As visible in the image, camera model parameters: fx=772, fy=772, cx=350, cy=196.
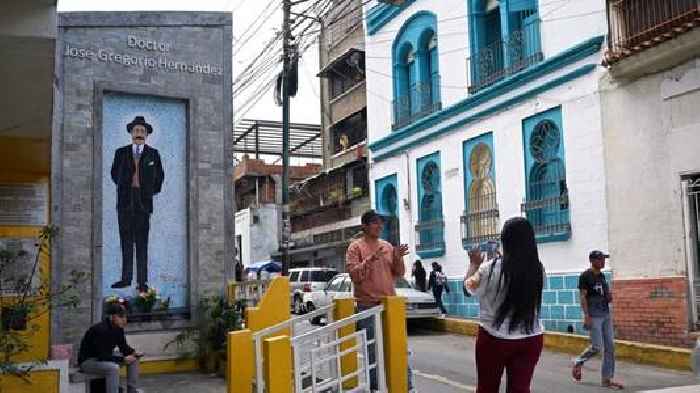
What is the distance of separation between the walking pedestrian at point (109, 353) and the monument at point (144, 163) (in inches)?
89.0

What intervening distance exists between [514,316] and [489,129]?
13.4 meters

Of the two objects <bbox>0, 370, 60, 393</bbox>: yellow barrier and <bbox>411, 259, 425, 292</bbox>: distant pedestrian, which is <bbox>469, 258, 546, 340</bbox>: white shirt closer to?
<bbox>0, 370, 60, 393</bbox>: yellow barrier

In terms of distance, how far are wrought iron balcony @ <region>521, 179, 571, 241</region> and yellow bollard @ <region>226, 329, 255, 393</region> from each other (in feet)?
29.3

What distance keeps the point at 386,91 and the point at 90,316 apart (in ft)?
44.8

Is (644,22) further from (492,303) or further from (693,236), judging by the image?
(492,303)

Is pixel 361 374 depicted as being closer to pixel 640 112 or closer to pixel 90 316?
pixel 90 316

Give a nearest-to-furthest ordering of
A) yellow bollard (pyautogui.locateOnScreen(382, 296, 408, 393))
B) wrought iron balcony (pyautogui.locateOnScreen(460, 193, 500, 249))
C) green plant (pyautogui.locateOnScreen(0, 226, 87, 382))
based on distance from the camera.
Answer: green plant (pyautogui.locateOnScreen(0, 226, 87, 382)) < yellow bollard (pyautogui.locateOnScreen(382, 296, 408, 393)) < wrought iron balcony (pyautogui.locateOnScreen(460, 193, 500, 249))

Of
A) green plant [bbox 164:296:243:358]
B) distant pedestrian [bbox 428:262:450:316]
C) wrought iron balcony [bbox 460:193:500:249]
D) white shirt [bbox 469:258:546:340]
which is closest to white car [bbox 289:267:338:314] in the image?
distant pedestrian [bbox 428:262:450:316]

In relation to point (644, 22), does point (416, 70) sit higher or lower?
higher

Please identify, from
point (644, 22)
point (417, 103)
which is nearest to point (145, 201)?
point (644, 22)

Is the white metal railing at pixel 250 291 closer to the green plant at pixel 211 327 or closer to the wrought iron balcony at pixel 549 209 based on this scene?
the green plant at pixel 211 327

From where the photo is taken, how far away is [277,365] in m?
6.08

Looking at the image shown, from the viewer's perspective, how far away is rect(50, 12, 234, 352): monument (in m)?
10.8

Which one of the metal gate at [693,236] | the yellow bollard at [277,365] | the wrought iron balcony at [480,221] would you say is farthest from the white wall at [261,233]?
the yellow bollard at [277,365]
